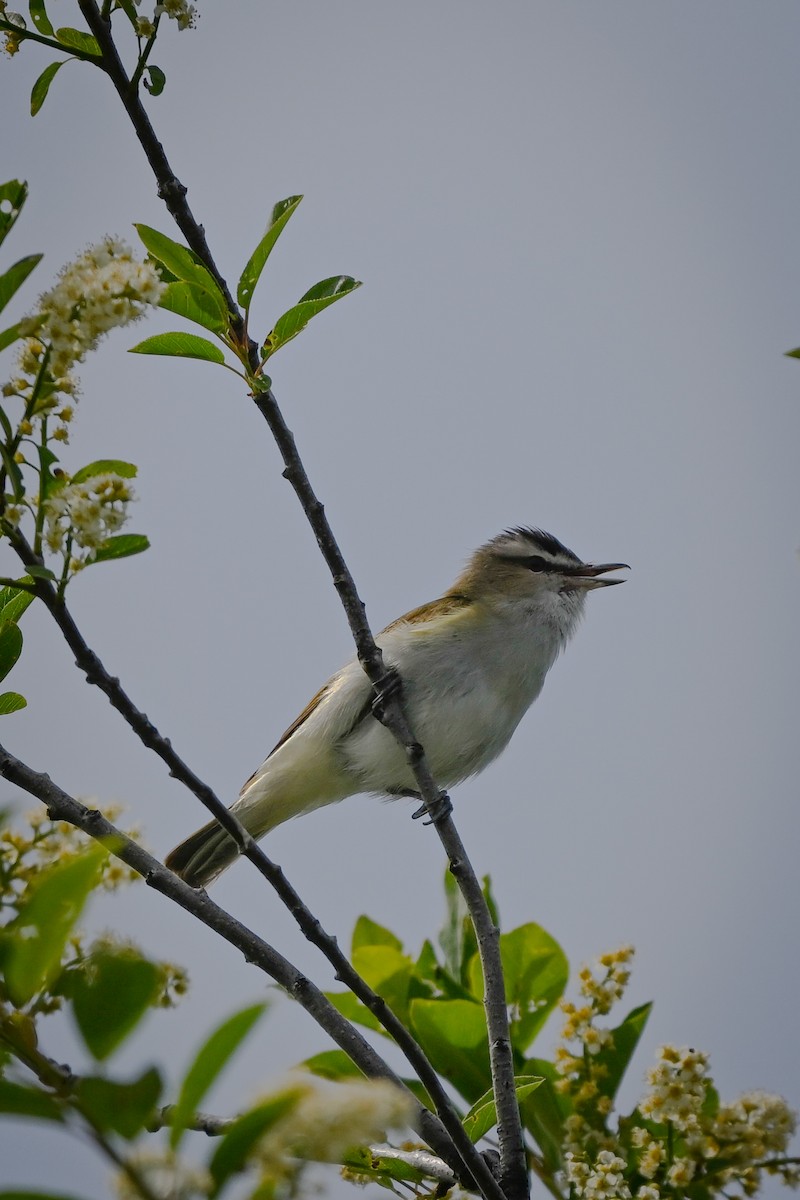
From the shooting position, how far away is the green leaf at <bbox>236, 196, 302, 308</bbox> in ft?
9.13

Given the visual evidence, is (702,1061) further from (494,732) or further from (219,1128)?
(494,732)

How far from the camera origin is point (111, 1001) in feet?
3.81

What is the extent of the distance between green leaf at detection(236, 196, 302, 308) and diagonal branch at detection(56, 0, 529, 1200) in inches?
1.6

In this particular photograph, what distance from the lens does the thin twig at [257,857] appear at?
2.05m

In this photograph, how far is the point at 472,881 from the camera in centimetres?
317

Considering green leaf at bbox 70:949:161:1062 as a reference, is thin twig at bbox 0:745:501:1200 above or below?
above

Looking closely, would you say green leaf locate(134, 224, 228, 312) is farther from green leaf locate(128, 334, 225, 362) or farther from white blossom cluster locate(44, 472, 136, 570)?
white blossom cluster locate(44, 472, 136, 570)

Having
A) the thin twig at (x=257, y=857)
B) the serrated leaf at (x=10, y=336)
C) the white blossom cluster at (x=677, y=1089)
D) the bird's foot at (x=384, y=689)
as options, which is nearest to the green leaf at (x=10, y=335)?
the serrated leaf at (x=10, y=336)

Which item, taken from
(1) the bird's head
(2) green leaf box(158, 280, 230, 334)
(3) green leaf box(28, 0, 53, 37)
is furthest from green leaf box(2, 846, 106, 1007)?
(1) the bird's head

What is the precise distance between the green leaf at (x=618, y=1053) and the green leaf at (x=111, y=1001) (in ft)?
7.32

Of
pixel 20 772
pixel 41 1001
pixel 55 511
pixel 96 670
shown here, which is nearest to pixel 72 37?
pixel 55 511

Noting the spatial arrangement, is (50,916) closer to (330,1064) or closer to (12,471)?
(12,471)

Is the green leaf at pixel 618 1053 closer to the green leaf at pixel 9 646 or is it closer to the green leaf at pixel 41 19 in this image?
the green leaf at pixel 9 646

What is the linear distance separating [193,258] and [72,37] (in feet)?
1.63
